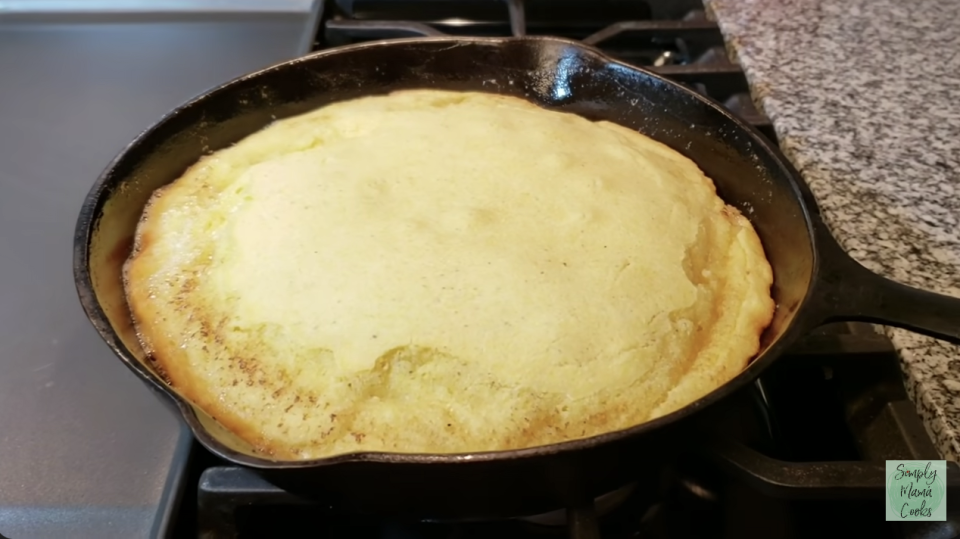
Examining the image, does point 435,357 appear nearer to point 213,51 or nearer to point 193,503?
point 193,503

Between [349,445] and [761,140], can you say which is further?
[761,140]

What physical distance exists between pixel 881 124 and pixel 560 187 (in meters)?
0.56

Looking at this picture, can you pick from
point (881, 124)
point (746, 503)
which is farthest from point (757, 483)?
point (881, 124)

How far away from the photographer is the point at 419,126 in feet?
3.14

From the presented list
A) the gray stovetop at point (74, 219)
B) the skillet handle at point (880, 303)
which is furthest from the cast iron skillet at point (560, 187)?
the gray stovetop at point (74, 219)

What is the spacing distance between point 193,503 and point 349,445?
163 millimetres

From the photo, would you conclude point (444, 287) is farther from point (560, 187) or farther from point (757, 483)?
point (757, 483)

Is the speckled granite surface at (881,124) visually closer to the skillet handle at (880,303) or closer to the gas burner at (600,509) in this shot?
the skillet handle at (880,303)

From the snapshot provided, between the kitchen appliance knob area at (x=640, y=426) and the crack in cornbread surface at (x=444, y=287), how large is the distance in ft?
0.13

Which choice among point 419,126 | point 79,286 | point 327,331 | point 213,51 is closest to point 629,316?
point 327,331

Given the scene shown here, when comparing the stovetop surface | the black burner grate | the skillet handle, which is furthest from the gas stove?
the black burner grate

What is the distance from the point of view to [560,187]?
85 cm

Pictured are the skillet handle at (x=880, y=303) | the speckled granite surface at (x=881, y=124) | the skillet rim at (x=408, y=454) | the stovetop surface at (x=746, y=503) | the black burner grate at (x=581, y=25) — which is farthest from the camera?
the black burner grate at (x=581, y=25)

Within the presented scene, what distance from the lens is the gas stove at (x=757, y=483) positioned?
2.10 ft
